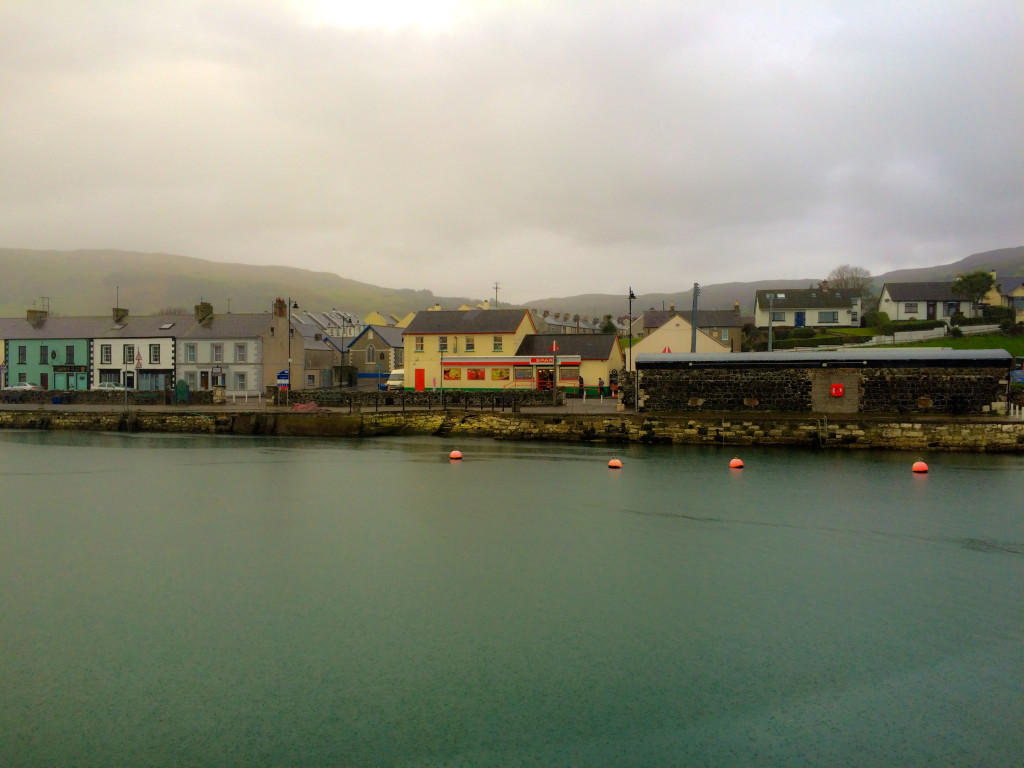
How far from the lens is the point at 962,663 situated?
1061 cm

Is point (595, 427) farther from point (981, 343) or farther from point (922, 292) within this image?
point (922, 292)

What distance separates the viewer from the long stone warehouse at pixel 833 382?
97.0 feet

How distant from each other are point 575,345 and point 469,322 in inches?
268

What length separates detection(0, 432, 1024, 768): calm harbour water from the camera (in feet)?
28.7

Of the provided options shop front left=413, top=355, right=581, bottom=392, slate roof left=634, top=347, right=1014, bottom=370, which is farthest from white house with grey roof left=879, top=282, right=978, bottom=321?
shop front left=413, top=355, right=581, bottom=392

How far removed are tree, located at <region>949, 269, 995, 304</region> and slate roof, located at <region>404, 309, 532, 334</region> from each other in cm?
4023

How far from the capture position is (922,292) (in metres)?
66.5

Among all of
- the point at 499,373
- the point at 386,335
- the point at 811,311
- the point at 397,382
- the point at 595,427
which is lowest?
the point at 595,427

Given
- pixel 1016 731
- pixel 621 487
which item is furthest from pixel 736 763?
pixel 621 487

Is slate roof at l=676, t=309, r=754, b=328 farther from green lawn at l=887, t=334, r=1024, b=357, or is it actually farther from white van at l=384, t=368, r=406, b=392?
white van at l=384, t=368, r=406, b=392

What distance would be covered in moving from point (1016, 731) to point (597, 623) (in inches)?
224

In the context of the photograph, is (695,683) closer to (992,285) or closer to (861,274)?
(992,285)

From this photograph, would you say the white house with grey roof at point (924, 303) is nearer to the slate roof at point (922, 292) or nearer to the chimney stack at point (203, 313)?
the slate roof at point (922, 292)

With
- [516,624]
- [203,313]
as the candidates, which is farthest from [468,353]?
[516,624]
